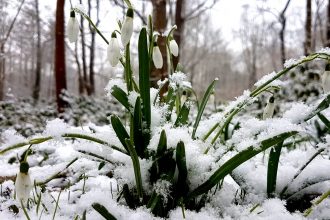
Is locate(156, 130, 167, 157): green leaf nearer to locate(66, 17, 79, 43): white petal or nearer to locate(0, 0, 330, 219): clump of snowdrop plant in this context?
locate(0, 0, 330, 219): clump of snowdrop plant

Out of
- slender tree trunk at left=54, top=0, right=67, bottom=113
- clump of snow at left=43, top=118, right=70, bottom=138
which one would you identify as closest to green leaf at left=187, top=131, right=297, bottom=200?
clump of snow at left=43, top=118, right=70, bottom=138

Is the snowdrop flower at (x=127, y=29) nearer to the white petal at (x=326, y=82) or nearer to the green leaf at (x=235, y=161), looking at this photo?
the green leaf at (x=235, y=161)

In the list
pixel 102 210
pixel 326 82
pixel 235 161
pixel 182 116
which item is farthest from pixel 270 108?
pixel 102 210

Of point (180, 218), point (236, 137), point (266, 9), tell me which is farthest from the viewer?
point (266, 9)

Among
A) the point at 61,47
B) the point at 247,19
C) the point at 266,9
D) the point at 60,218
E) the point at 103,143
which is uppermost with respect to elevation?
the point at 247,19

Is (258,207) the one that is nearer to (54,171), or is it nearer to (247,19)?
(54,171)

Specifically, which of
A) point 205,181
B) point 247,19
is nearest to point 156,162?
point 205,181

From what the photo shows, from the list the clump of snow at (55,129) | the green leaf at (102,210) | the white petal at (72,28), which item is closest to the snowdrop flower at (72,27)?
the white petal at (72,28)
